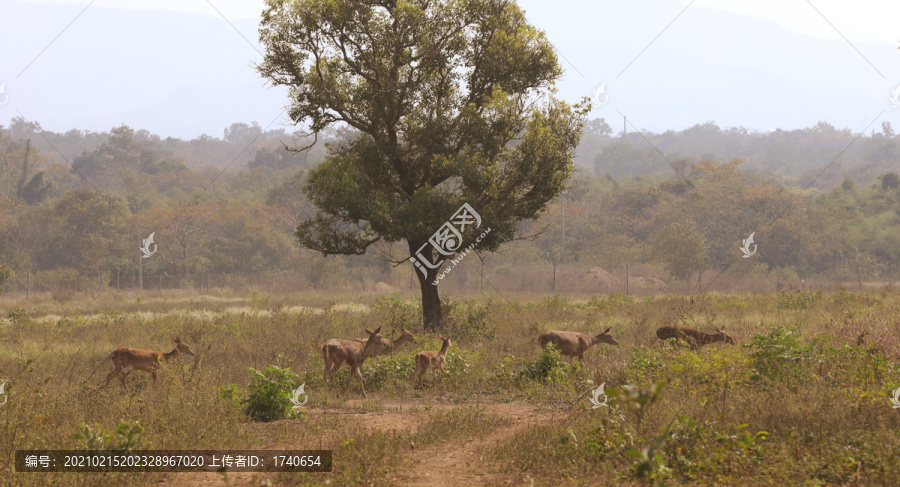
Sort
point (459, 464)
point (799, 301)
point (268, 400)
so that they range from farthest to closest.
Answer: point (799, 301) < point (268, 400) < point (459, 464)

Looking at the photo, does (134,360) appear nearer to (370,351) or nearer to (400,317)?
(370,351)

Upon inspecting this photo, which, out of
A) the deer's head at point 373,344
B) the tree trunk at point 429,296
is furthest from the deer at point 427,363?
the tree trunk at point 429,296

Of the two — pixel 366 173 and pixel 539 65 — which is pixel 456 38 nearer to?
pixel 539 65

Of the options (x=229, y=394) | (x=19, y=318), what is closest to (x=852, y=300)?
(x=229, y=394)

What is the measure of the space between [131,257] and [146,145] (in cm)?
4851

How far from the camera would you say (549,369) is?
11516 millimetres

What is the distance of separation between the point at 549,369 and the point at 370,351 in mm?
3269

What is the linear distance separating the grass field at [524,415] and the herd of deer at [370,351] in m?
0.31

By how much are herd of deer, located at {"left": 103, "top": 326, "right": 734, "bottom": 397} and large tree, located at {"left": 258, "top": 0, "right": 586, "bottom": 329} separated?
457 cm

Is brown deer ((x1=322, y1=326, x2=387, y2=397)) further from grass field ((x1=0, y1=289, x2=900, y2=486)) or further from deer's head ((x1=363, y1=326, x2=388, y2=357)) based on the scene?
grass field ((x1=0, y1=289, x2=900, y2=486))

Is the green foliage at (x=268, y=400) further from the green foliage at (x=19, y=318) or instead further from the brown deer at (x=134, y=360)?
the green foliage at (x=19, y=318)

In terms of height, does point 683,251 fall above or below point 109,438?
above

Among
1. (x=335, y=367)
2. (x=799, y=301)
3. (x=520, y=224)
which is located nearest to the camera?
(x=335, y=367)

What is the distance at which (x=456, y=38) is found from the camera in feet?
55.5
